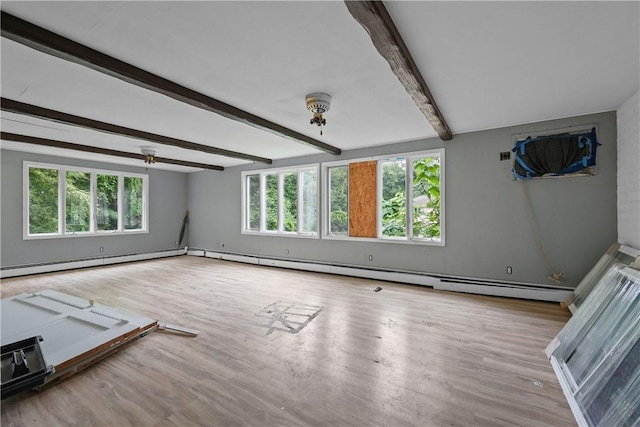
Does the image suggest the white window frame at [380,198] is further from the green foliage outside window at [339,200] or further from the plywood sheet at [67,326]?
the plywood sheet at [67,326]

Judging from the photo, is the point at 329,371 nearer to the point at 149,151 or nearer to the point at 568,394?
the point at 568,394

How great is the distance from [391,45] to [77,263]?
7956 millimetres

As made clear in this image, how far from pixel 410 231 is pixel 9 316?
5.66 meters

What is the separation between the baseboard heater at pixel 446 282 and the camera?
12.9 feet

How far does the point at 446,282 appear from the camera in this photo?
4.61 meters

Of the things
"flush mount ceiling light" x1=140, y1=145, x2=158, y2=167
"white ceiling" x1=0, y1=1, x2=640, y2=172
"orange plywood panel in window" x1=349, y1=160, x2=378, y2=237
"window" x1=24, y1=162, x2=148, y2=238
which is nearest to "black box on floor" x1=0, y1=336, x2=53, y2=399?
"white ceiling" x1=0, y1=1, x2=640, y2=172

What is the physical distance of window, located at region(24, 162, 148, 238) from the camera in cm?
590

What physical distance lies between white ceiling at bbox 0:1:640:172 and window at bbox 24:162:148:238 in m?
2.65

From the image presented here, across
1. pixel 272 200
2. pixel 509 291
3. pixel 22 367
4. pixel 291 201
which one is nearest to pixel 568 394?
pixel 509 291

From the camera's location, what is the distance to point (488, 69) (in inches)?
99.3

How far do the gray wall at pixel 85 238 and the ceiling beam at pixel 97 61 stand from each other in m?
5.44

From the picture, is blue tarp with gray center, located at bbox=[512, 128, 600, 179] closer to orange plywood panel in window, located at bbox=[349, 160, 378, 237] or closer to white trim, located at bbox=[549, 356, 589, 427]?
orange plywood panel in window, located at bbox=[349, 160, 378, 237]

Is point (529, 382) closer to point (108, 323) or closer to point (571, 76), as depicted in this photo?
point (571, 76)

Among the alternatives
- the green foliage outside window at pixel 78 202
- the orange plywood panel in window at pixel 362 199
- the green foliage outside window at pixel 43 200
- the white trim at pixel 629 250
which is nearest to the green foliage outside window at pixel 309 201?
the orange plywood panel in window at pixel 362 199
